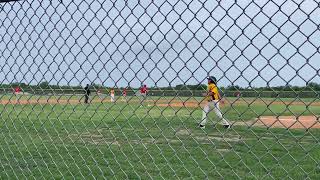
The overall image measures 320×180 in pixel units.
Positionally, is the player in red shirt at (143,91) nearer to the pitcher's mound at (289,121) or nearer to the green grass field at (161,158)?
the pitcher's mound at (289,121)

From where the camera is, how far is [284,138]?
949 cm

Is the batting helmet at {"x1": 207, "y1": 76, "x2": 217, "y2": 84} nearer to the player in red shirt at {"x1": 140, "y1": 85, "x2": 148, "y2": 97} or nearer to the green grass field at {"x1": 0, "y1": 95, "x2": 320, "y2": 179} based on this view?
the player in red shirt at {"x1": 140, "y1": 85, "x2": 148, "y2": 97}

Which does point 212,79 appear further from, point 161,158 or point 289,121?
point 289,121

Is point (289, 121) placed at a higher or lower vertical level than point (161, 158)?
higher

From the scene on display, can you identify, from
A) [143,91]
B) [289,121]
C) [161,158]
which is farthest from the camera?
[289,121]

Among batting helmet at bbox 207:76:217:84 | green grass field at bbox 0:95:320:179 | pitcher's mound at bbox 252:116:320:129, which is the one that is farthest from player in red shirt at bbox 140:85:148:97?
green grass field at bbox 0:95:320:179

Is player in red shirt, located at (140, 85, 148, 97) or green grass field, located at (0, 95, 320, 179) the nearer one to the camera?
player in red shirt, located at (140, 85, 148, 97)

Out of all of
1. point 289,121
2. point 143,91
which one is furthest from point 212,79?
point 289,121

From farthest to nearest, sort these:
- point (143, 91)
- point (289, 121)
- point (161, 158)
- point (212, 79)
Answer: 1. point (289, 121)
2. point (161, 158)
3. point (143, 91)
4. point (212, 79)

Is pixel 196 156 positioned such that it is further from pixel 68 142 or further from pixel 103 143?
pixel 68 142

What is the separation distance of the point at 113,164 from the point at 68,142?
2369 millimetres

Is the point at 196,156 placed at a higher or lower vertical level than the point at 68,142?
lower

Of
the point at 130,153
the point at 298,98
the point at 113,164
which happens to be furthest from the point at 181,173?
the point at 298,98

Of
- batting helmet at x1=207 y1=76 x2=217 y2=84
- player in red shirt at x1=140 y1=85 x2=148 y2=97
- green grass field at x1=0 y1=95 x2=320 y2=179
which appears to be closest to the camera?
batting helmet at x1=207 y1=76 x2=217 y2=84
